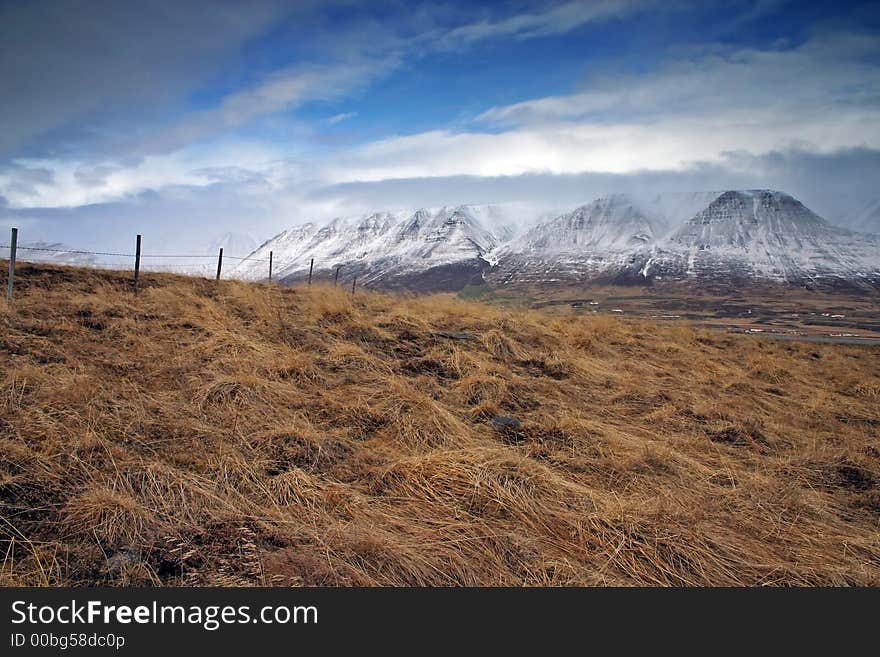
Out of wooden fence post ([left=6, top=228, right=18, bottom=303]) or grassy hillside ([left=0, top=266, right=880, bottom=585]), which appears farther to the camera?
wooden fence post ([left=6, top=228, right=18, bottom=303])

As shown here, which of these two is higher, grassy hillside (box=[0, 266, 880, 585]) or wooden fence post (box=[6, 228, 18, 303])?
wooden fence post (box=[6, 228, 18, 303])

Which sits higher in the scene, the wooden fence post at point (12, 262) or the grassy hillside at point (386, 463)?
the wooden fence post at point (12, 262)

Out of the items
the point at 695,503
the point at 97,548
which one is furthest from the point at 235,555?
the point at 695,503

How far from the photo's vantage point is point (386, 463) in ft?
15.0

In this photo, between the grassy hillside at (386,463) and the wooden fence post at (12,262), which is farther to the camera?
the wooden fence post at (12,262)

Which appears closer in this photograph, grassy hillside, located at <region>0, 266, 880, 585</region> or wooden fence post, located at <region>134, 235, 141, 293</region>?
grassy hillside, located at <region>0, 266, 880, 585</region>

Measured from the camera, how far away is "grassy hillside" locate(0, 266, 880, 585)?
10.5ft

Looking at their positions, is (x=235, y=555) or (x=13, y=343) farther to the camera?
(x=13, y=343)

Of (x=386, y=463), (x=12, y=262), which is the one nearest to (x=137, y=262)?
(x=12, y=262)

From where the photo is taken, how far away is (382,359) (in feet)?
26.4

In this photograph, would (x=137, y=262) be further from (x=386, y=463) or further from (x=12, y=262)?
(x=386, y=463)

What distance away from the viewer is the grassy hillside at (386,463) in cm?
319

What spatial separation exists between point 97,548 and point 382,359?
5.22 m

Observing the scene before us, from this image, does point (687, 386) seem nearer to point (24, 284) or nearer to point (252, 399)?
point (252, 399)
